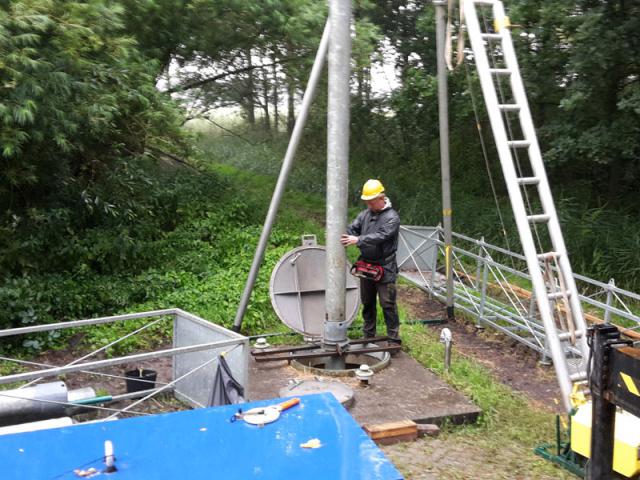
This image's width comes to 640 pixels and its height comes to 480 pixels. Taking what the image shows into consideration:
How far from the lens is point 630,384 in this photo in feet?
11.4

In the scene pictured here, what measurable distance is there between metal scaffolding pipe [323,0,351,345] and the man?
36cm

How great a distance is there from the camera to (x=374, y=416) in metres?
6.45

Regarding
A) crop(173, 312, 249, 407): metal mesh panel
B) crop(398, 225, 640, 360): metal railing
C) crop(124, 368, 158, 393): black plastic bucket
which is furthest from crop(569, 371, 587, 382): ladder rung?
crop(124, 368, 158, 393): black plastic bucket

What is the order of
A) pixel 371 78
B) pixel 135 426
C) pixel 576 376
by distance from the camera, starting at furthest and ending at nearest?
pixel 371 78
pixel 576 376
pixel 135 426

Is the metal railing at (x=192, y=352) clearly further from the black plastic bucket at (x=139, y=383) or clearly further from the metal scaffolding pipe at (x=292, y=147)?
the metal scaffolding pipe at (x=292, y=147)

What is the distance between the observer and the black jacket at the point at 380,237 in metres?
7.84

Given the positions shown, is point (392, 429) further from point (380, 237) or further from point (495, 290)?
point (495, 290)

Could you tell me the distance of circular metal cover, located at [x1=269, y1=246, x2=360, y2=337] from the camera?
8.25 m

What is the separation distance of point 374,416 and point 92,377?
3.27 metres

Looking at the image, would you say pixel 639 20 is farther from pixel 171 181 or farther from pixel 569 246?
pixel 171 181

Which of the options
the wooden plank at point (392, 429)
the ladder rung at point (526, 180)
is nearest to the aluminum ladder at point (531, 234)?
the ladder rung at point (526, 180)

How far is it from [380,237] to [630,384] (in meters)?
4.49

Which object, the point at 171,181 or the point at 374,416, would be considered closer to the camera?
the point at 374,416

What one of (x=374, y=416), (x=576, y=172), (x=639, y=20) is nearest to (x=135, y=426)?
(x=374, y=416)
